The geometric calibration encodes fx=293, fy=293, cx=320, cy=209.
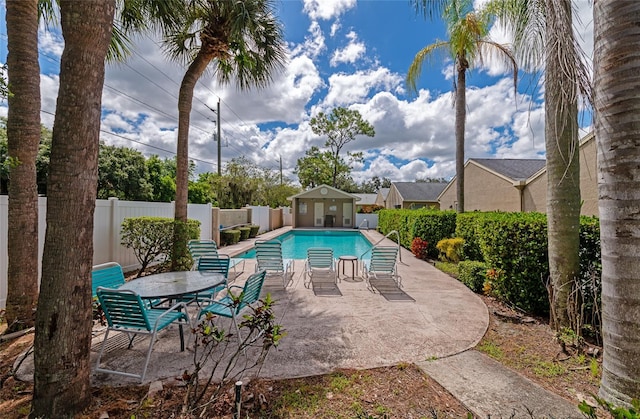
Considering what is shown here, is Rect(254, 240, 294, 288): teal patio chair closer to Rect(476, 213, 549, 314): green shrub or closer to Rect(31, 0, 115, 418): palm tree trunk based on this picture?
Rect(476, 213, 549, 314): green shrub

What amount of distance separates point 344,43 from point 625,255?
42.7 feet

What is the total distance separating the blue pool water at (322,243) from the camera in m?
14.7

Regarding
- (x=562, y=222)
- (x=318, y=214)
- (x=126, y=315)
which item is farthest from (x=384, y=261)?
(x=318, y=214)

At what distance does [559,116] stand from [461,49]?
8.23 metres

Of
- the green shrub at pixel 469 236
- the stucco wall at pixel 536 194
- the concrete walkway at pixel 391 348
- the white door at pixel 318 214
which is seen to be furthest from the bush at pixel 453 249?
the white door at pixel 318 214

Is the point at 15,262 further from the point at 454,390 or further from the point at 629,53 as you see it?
the point at 629,53

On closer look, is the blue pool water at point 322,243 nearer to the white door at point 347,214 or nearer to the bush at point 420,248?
the bush at point 420,248

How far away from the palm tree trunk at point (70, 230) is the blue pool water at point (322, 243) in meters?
10.5

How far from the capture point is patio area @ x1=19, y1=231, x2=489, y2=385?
137 inches

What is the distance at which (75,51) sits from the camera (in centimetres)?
249

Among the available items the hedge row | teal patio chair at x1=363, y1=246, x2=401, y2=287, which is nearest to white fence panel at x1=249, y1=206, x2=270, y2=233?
teal patio chair at x1=363, y1=246, x2=401, y2=287

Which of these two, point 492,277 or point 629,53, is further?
point 492,277

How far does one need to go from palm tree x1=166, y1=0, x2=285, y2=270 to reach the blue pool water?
6.19 metres

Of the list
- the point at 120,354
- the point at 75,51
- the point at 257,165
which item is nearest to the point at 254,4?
the point at 75,51
